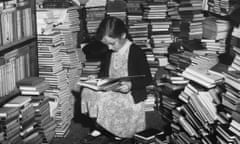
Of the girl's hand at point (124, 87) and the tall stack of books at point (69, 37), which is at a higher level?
the tall stack of books at point (69, 37)

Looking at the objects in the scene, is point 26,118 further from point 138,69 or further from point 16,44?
point 138,69

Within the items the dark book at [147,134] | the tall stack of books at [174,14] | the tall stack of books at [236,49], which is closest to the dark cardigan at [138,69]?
the dark book at [147,134]

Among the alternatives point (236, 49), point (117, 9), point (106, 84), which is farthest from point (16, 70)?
point (236, 49)

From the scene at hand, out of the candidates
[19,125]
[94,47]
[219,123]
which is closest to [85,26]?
[94,47]

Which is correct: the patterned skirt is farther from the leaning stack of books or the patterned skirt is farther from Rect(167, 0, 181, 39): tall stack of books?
Rect(167, 0, 181, 39): tall stack of books

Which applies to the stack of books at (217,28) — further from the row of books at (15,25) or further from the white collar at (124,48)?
the row of books at (15,25)

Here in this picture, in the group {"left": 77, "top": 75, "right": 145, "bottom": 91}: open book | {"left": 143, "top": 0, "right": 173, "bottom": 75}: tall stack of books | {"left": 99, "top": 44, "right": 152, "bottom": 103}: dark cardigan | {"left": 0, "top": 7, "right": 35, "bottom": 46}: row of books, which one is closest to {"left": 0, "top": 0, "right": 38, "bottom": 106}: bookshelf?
{"left": 0, "top": 7, "right": 35, "bottom": 46}: row of books

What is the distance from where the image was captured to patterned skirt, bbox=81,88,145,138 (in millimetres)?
3609

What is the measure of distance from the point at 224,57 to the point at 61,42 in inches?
61.4

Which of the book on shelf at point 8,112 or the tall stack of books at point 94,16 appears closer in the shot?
the book on shelf at point 8,112

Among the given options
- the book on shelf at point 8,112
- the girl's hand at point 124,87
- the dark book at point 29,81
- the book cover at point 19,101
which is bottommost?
the book on shelf at point 8,112

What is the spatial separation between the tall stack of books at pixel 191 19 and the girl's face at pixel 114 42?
1.28 m

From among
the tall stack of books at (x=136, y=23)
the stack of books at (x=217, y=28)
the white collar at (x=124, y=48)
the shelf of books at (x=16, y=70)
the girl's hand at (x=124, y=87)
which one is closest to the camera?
the shelf of books at (x=16, y=70)

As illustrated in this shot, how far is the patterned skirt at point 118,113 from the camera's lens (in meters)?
3.61
